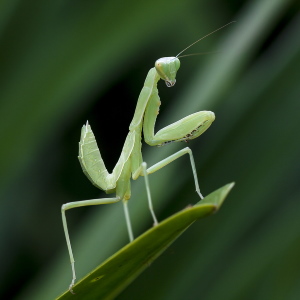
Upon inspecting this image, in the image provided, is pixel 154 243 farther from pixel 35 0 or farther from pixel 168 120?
pixel 35 0

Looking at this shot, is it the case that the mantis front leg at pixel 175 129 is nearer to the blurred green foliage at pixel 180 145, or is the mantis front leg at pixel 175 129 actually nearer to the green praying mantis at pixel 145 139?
the green praying mantis at pixel 145 139

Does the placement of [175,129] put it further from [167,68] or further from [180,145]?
[180,145]

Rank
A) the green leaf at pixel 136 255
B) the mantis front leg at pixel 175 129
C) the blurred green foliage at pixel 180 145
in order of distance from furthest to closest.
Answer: the blurred green foliage at pixel 180 145
the mantis front leg at pixel 175 129
the green leaf at pixel 136 255

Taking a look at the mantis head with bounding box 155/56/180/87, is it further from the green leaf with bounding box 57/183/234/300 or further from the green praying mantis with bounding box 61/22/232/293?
the green leaf with bounding box 57/183/234/300

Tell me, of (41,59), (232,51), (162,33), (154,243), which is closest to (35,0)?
(41,59)

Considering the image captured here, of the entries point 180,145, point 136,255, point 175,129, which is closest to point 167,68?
point 175,129

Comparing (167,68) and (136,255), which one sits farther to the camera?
(167,68)

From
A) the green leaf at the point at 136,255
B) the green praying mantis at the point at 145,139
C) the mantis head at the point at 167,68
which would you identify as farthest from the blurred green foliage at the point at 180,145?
the green leaf at the point at 136,255
